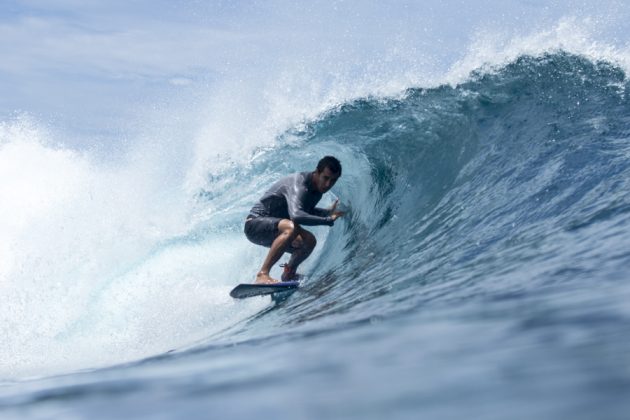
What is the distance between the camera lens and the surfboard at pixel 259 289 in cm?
765

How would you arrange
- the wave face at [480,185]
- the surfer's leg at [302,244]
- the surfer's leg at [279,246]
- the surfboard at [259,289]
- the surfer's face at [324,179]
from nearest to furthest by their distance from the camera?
the wave face at [480,185] < the surfboard at [259,289] < the surfer's face at [324,179] < the surfer's leg at [279,246] < the surfer's leg at [302,244]

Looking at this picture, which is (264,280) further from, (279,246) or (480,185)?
(480,185)

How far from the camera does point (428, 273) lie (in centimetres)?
548

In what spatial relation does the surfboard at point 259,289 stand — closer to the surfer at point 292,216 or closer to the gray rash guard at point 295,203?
the surfer at point 292,216

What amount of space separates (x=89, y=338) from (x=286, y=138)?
16.1 feet

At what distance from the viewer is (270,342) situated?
3.93 meters

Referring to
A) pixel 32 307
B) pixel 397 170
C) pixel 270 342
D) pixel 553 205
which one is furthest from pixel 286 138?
pixel 270 342

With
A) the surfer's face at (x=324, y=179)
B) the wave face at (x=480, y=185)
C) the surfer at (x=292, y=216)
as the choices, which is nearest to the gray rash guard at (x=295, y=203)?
the surfer at (x=292, y=216)

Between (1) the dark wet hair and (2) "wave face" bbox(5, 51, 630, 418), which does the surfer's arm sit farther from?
(2) "wave face" bbox(5, 51, 630, 418)

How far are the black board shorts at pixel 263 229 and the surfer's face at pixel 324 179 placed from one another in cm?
60

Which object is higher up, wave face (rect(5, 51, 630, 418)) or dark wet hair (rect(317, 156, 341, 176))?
dark wet hair (rect(317, 156, 341, 176))

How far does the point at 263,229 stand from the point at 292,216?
0.68 meters

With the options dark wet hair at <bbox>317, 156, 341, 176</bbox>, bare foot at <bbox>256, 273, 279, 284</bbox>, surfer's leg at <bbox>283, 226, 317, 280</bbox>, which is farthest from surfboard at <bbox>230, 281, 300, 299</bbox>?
dark wet hair at <bbox>317, 156, 341, 176</bbox>

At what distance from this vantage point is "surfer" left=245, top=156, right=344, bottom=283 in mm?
7766
